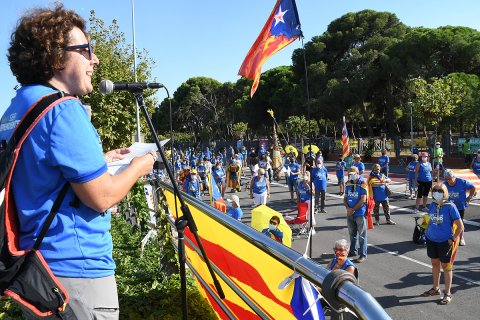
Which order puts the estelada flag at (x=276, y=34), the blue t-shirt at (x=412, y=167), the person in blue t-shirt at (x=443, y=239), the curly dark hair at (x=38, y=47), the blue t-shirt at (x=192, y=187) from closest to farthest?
the curly dark hair at (x=38, y=47)
the estelada flag at (x=276, y=34)
the person in blue t-shirt at (x=443, y=239)
the blue t-shirt at (x=192, y=187)
the blue t-shirt at (x=412, y=167)

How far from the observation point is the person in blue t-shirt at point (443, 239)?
282 inches

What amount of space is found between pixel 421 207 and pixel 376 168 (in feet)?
12.9

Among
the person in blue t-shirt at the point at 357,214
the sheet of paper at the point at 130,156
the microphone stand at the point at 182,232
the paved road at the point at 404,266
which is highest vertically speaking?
the sheet of paper at the point at 130,156

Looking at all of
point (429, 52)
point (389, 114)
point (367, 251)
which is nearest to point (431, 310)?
point (367, 251)

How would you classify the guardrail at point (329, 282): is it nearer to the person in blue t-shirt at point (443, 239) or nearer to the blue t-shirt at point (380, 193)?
the person in blue t-shirt at point (443, 239)

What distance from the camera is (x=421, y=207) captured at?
49.6 ft

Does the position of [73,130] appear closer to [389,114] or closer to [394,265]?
[394,265]

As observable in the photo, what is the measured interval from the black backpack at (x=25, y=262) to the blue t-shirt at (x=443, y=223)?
22.9ft

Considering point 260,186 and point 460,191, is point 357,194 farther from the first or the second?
point 260,186

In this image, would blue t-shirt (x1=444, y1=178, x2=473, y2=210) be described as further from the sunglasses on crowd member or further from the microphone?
the sunglasses on crowd member

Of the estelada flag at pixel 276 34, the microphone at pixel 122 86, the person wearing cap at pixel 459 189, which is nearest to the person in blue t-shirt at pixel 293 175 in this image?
the person wearing cap at pixel 459 189

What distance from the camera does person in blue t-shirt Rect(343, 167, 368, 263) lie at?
9781 millimetres

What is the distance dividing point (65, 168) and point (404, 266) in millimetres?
8816

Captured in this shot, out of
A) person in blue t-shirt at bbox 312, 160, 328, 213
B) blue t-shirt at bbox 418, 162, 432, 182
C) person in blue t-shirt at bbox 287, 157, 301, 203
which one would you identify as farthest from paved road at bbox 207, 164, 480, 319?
person in blue t-shirt at bbox 287, 157, 301, 203
